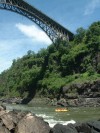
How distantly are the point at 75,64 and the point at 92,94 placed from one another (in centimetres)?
1821

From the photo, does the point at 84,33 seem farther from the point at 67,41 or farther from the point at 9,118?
the point at 9,118

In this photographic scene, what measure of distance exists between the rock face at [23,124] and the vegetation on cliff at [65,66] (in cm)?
5015

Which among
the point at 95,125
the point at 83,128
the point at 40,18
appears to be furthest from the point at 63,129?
the point at 40,18

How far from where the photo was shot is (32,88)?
321 feet

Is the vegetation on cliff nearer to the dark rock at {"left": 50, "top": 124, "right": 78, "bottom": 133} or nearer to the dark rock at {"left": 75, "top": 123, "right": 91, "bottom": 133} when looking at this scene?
the dark rock at {"left": 75, "top": 123, "right": 91, "bottom": 133}

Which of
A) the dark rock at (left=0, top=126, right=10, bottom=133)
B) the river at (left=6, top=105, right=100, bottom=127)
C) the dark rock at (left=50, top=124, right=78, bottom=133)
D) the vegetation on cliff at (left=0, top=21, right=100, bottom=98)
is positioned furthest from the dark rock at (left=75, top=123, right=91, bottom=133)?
the vegetation on cliff at (left=0, top=21, right=100, bottom=98)

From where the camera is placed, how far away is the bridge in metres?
74.0

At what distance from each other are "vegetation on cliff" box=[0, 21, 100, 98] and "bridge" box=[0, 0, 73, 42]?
2574 millimetres

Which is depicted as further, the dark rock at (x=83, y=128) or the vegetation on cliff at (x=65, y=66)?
the vegetation on cliff at (x=65, y=66)

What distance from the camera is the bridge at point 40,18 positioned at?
74.0 m

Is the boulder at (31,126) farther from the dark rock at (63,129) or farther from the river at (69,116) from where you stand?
the river at (69,116)

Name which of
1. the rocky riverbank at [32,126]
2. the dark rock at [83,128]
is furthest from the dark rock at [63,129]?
the dark rock at [83,128]

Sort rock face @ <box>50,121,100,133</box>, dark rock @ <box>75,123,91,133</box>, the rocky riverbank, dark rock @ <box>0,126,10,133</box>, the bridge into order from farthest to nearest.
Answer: the bridge, dark rock @ <box>75,123,91,133</box>, rock face @ <box>50,121,100,133</box>, dark rock @ <box>0,126,10,133</box>, the rocky riverbank

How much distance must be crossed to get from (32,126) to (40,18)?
65.9 m
